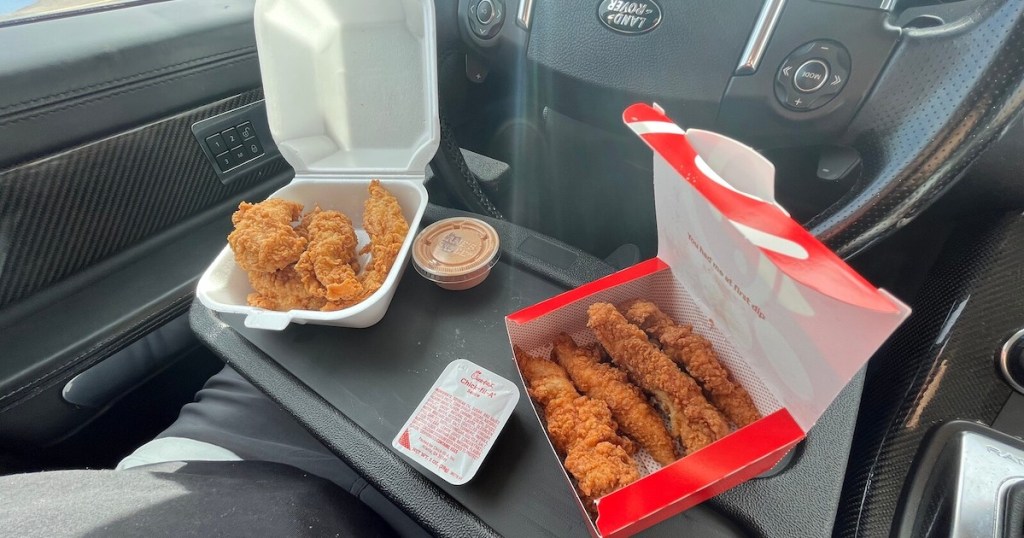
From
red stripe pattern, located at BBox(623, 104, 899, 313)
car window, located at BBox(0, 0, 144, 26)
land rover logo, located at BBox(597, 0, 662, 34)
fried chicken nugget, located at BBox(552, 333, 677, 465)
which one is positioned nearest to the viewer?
red stripe pattern, located at BBox(623, 104, 899, 313)

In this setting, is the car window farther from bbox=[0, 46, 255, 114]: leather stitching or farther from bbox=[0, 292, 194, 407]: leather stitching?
bbox=[0, 292, 194, 407]: leather stitching

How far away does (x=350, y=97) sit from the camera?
1.21 meters

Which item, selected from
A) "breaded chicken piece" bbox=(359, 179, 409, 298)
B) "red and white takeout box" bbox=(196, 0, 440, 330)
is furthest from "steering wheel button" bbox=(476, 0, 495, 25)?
"breaded chicken piece" bbox=(359, 179, 409, 298)

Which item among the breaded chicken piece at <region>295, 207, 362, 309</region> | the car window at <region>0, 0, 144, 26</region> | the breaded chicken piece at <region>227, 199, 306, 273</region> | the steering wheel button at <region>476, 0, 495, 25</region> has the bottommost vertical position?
the breaded chicken piece at <region>295, 207, 362, 309</region>

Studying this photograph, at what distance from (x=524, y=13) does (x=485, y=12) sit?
117 mm

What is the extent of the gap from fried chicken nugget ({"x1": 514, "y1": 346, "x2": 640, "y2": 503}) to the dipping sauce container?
246 millimetres

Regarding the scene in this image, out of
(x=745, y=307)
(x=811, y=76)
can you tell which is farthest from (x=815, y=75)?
(x=745, y=307)

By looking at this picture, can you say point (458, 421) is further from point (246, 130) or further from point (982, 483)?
point (246, 130)

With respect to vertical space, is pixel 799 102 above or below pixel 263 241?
above

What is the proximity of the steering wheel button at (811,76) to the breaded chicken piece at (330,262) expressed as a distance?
33.0 inches

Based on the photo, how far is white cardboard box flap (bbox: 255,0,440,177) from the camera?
113cm

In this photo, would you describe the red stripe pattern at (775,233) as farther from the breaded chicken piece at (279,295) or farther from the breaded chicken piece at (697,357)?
the breaded chicken piece at (279,295)

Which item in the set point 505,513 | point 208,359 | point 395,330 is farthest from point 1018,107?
point 208,359

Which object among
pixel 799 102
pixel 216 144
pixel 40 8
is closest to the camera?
pixel 799 102
